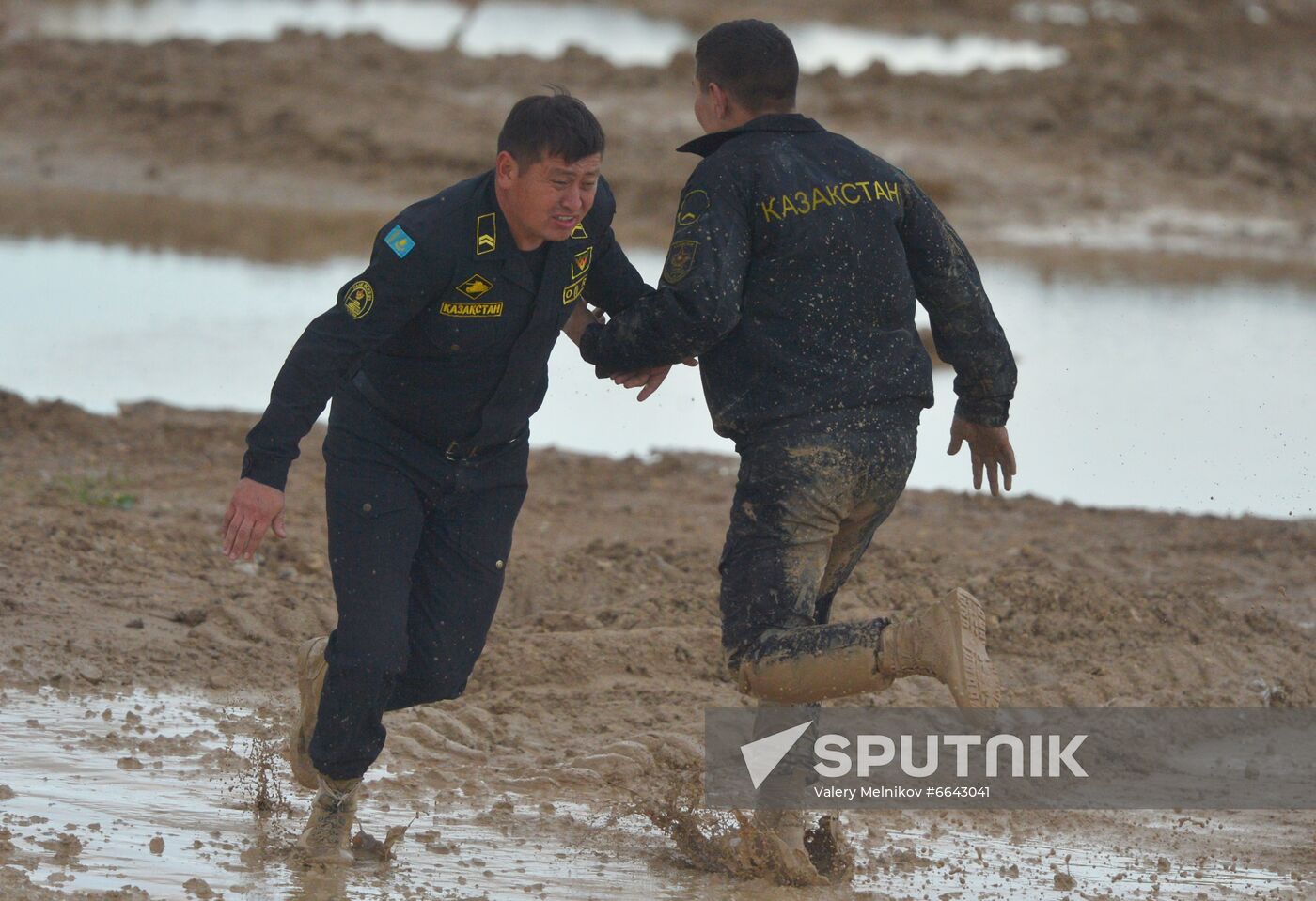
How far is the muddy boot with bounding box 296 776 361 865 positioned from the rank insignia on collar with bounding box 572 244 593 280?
1.35 metres

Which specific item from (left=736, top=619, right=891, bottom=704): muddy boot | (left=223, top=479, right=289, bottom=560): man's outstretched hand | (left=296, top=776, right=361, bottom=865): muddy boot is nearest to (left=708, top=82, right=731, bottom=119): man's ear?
(left=736, top=619, right=891, bottom=704): muddy boot

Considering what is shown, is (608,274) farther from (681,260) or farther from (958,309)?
(958,309)

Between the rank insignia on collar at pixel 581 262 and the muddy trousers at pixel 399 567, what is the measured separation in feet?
1.49

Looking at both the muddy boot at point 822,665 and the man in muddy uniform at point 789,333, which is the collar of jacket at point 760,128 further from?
the muddy boot at point 822,665

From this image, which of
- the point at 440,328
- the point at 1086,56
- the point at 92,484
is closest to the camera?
the point at 440,328

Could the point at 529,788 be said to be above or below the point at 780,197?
below

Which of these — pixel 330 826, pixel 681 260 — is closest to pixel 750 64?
pixel 681 260

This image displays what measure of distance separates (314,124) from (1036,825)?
13.7 meters

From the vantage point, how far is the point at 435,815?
4.95 meters

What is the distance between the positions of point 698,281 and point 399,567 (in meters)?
0.99

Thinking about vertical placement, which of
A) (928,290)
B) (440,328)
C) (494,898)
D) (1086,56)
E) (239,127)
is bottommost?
(494,898)

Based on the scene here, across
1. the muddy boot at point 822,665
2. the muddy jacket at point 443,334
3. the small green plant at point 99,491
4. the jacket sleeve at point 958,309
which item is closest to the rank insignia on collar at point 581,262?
the muddy jacket at point 443,334

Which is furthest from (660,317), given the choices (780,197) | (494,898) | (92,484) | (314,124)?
(314,124)

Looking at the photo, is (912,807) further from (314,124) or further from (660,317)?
(314,124)
